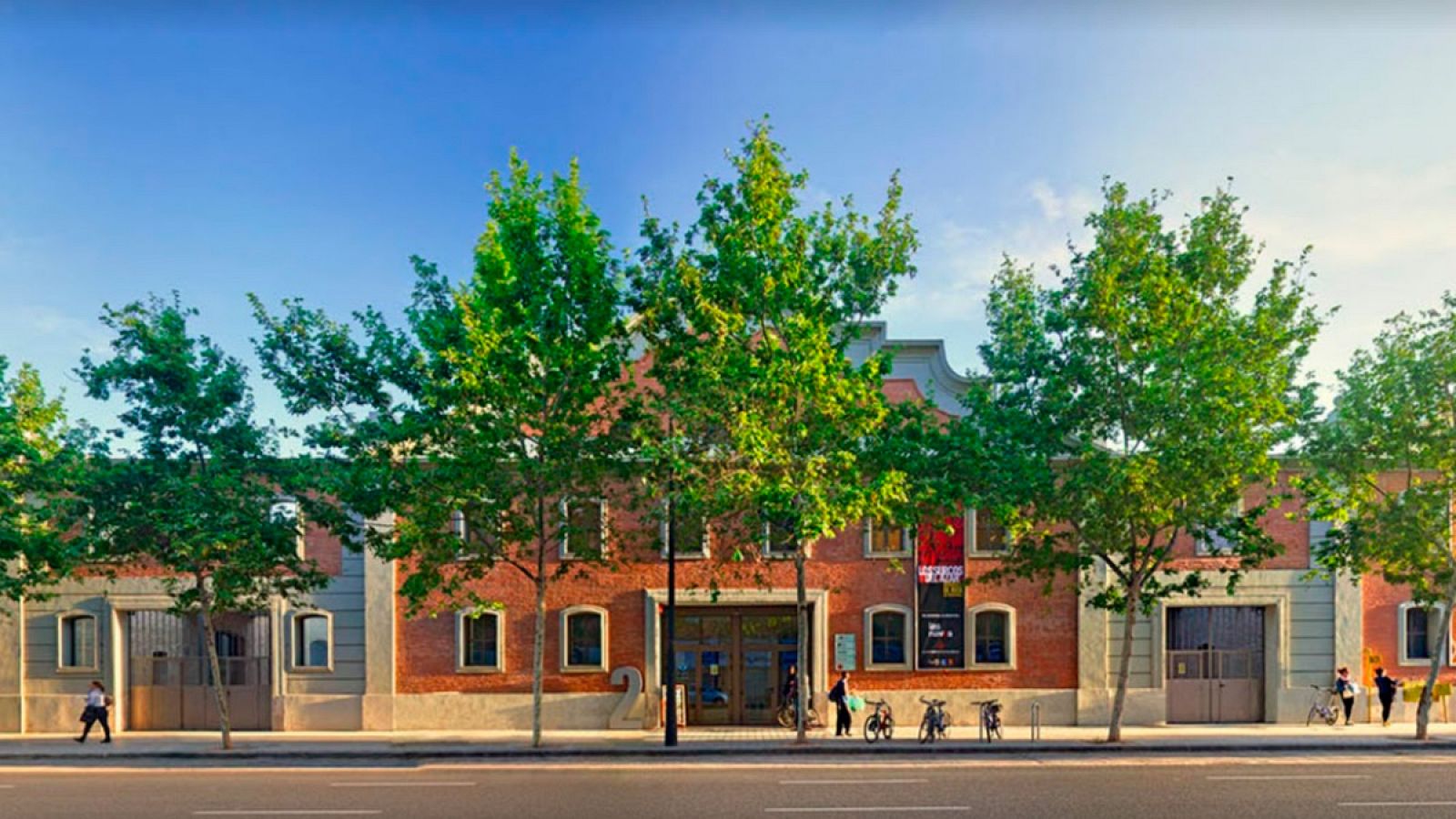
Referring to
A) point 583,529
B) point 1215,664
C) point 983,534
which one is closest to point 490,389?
point 583,529

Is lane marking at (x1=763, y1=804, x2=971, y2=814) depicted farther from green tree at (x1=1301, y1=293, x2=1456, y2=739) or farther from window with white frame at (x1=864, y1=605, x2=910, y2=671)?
green tree at (x1=1301, y1=293, x2=1456, y2=739)

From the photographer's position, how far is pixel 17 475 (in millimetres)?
20422

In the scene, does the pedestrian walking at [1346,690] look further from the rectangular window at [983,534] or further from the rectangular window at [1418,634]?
the rectangular window at [983,534]

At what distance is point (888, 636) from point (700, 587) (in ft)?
16.1

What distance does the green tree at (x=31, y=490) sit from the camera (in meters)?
19.9

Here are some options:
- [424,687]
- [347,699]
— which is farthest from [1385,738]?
[347,699]

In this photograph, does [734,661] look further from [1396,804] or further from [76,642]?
[76,642]

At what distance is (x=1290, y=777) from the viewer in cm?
1585

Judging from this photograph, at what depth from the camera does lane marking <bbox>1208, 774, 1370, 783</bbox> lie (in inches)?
613

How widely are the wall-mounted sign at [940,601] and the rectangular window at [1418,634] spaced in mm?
11333

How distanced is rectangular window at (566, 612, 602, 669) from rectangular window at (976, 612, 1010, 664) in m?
9.53

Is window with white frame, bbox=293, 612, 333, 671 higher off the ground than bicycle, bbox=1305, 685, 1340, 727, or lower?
higher

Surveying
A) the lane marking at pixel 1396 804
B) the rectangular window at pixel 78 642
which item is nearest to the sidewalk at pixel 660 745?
the rectangular window at pixel 78 642

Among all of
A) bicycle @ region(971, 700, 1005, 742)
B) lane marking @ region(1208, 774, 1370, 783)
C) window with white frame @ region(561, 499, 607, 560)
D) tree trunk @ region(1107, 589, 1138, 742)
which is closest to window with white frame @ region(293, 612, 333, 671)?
window with white frame @ region(561, 499, 607, 560)
